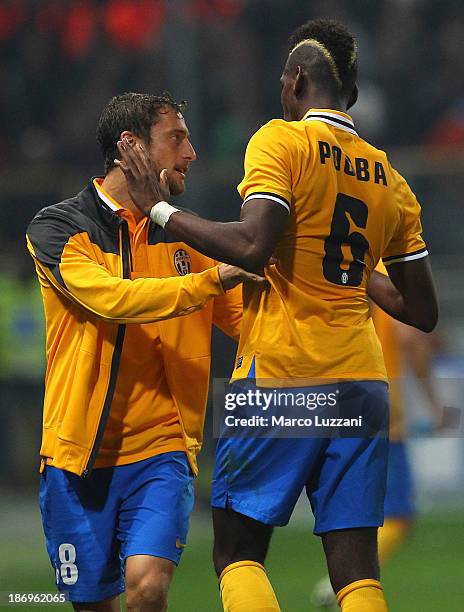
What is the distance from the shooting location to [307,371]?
4367 mm

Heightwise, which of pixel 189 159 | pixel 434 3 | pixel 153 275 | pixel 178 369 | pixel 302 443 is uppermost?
pixel 434 3

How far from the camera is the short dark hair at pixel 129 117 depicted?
4.85m

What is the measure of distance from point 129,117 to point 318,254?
103 centimetres

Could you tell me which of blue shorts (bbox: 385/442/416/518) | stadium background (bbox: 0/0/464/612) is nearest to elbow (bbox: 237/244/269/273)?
blue shorts (bbox: 385/442/416/518)

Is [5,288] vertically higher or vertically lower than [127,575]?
higher

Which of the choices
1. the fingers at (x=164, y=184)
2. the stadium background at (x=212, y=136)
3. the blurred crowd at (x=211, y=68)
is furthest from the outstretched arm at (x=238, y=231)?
the blurred crowd at (x=211, y=68)

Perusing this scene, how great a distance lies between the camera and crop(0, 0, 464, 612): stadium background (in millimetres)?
10058

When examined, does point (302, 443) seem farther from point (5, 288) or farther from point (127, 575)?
point (5, 288)

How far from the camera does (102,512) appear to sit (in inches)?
→ 188

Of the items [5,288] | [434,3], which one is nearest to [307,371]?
[5,288]

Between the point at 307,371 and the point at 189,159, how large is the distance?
1.03 metres

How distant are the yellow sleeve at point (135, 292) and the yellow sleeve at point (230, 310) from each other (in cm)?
50

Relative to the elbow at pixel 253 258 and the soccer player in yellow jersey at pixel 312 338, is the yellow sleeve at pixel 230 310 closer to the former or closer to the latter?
the soccer player in yellow jersey at pixel 312 338

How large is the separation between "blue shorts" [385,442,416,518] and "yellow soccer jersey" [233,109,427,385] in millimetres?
2992
